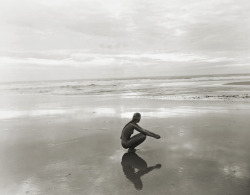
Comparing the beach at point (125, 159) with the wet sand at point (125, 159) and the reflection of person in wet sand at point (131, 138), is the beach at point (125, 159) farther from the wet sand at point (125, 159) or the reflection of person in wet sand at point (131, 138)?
the reflection of person in wet sand at point (131, 138)

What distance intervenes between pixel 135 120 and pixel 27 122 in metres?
9.56

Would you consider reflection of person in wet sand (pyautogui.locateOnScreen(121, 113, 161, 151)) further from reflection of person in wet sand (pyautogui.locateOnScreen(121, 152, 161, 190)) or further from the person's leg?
reflection of person in wet sand (pyautogui.locateOnScreen(121, 152, 161, 190))

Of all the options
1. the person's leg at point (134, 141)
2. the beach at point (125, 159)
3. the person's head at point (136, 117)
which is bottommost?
the beach at point (125, 159)

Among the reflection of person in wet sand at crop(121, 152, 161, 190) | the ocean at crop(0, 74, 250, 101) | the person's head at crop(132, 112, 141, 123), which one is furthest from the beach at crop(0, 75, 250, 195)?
the ocean at crop(0, 74, 250, 101)

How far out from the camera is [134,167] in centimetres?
774

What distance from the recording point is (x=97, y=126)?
13703 mm

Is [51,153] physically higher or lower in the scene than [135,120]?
lower

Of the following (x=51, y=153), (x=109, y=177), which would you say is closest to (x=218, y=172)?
(x=109, y=177)

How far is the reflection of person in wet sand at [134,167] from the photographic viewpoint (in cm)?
680

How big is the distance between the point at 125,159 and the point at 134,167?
795mm

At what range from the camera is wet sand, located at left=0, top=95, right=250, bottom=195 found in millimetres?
6367

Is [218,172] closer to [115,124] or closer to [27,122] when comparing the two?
[115,124]

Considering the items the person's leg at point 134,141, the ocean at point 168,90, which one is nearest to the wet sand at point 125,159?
the person's leg at point 134,141

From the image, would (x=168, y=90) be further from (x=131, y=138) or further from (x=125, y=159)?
(x=125, y=159)
